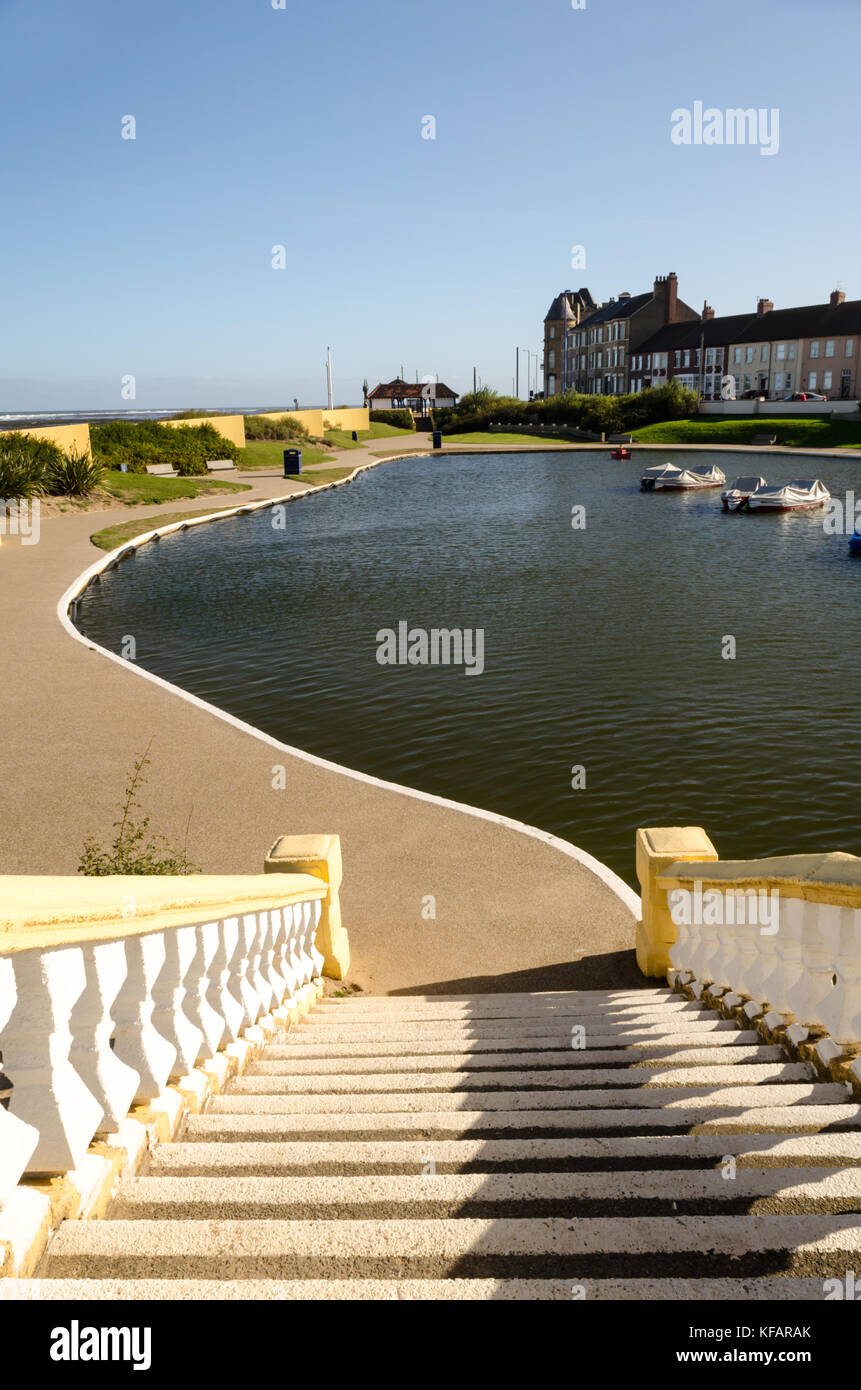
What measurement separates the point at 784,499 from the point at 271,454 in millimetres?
36672

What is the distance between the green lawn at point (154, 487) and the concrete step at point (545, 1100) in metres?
40.5

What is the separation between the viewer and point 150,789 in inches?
449

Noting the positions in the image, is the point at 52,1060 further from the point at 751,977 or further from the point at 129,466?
the point at 129,466

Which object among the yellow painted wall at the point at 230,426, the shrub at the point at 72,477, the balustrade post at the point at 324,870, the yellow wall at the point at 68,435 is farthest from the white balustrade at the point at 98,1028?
the yellow painted wall at the point at 230,426

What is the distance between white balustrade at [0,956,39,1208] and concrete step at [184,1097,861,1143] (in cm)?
99

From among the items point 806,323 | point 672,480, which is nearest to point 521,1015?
point 672,480

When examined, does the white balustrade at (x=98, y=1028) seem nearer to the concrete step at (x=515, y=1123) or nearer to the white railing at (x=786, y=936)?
the concrete step at (x=515, y=1123)

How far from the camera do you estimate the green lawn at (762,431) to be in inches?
2931

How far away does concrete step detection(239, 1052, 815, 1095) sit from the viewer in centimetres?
379

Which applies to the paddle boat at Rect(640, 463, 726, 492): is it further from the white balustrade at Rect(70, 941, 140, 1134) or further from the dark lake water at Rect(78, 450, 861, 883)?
the white balustrade at Rect(70, 941, 140, 1134)

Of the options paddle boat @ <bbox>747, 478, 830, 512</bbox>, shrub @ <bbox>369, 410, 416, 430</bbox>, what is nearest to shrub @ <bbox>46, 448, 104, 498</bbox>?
paddle boat @ <bbox>747, 478, 830, 512</bbox>
